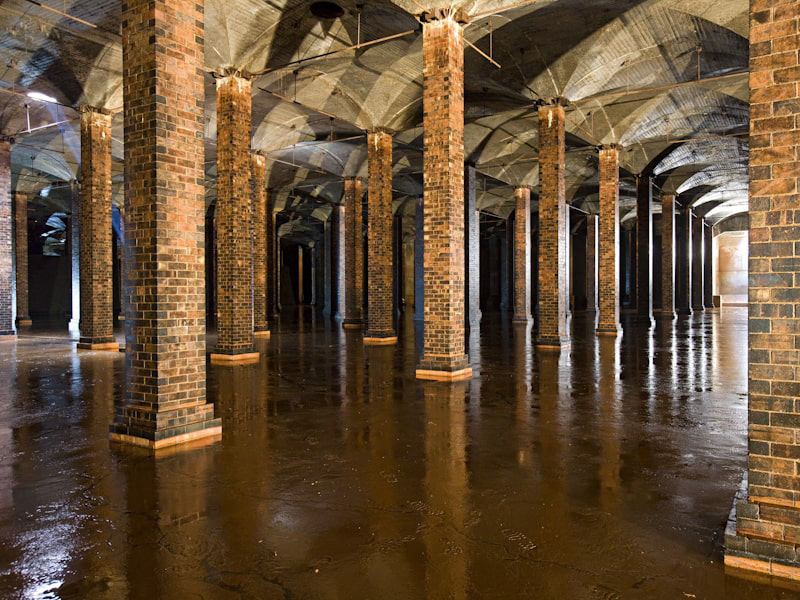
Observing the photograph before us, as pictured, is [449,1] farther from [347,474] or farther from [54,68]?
[54,68]

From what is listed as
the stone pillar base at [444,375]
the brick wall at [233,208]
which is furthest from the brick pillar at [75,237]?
the stone pillar base at [444,375]

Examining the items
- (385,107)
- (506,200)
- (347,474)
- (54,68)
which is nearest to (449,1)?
(385,107)

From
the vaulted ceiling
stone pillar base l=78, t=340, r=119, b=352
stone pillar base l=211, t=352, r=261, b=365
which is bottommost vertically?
stone pillar base l=211, t=352, r=261, b=365

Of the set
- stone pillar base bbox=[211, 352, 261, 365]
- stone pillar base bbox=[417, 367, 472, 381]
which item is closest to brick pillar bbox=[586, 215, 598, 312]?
stone pillar base bbox=[211, 352, 261, 365]

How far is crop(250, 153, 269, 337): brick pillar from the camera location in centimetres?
1950

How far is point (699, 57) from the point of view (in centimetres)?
1614

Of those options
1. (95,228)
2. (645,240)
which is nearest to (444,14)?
(95,228)

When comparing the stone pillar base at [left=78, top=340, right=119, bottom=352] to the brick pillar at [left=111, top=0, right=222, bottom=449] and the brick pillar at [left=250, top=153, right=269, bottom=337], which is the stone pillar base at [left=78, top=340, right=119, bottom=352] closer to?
the brick pillar at [left=250, top=153, right=269, bottom=337]

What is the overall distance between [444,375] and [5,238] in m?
16.2

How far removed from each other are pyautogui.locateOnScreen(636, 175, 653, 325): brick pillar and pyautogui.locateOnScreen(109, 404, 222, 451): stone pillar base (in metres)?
24.0

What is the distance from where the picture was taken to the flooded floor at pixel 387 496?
3441mm

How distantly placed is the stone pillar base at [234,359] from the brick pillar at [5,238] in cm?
1011

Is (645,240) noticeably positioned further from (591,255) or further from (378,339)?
(378,339)

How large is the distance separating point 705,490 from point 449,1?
9.69 m
